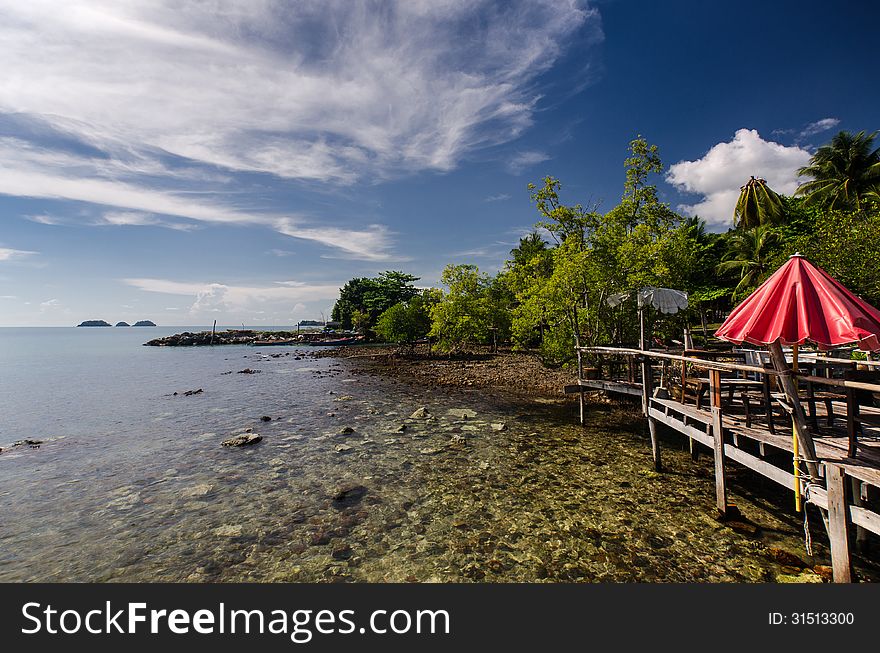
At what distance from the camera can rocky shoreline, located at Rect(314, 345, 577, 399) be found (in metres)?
27.5

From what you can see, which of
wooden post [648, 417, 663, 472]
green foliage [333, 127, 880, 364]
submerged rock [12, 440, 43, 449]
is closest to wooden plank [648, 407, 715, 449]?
wooden post [648, 417, 663, 472]

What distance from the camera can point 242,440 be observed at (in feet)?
53.2

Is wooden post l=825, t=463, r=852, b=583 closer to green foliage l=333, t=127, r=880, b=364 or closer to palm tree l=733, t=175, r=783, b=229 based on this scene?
green foliage l=333, t=127, r=880, b=364

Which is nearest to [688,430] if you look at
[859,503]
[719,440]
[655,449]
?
[655,449]

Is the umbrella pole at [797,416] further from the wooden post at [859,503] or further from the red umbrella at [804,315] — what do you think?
the wooden post at [859,503]

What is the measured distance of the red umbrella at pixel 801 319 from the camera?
490cm

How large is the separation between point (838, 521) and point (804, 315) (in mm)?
3159

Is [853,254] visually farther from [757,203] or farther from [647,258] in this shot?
[757,203]

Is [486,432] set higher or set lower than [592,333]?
lower

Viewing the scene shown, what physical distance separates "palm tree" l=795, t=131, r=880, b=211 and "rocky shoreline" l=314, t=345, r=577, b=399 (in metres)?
27.4
